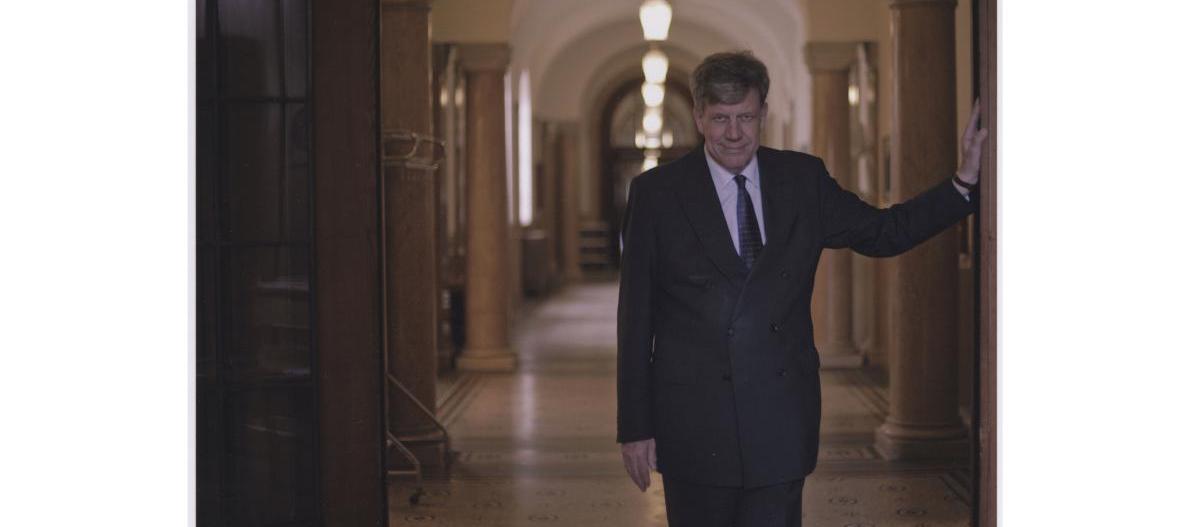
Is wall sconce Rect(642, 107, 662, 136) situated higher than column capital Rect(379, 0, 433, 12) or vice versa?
wall sconce Rect(642, 107, 662, 136)

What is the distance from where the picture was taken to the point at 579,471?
761 centimetres

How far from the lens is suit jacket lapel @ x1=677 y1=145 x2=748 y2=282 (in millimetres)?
3486

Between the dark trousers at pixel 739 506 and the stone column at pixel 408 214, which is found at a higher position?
the stone column at pixel 408 214

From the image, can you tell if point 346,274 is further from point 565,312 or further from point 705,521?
point 565,312

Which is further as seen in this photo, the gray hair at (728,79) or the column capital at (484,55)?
the column capital at (484,55)

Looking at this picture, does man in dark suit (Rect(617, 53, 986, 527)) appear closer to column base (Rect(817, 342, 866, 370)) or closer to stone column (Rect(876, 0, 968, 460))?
stone column (Rect(876, 0, 968, 460))

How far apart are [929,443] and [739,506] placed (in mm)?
4559

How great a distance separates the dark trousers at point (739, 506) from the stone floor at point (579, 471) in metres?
2.75

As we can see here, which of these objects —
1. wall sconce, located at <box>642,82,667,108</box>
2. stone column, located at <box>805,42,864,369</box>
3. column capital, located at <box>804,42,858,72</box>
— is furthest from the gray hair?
wall sconce, located at <box>642,82,667,108</box>

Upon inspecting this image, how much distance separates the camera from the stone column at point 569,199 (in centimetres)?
2655

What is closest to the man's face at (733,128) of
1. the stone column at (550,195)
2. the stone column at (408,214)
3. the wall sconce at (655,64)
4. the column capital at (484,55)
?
the stone column at (408,214)

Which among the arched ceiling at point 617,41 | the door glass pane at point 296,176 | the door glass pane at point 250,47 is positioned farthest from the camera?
the arched ceiling at point 617,41

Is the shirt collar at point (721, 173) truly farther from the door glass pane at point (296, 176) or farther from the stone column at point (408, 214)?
the stone column at point (408, 214)

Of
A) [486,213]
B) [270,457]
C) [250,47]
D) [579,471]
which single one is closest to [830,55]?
[486,213]
